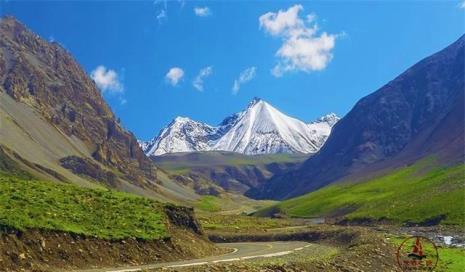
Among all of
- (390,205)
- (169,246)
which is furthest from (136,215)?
(390,205)

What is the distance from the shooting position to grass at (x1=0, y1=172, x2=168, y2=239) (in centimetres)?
4994

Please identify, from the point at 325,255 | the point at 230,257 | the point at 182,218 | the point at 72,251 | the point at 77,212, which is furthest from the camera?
the point at 182,218

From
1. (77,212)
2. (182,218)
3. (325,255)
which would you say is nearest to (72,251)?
(77,212)

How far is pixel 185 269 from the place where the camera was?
4259cm

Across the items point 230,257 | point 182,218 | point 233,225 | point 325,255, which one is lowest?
point 230,257

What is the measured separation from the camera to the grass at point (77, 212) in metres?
49.9

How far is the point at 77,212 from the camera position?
5653 centimetres

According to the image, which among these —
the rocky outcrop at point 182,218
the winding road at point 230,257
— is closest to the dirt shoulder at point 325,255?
the winding road at point 230,257

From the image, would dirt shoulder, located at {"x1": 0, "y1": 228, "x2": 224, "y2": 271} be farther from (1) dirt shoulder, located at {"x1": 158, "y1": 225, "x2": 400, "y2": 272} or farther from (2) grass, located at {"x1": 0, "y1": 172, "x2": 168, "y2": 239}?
(1) dirt shoulder, located at {"x1": 158, "y1": 225, "x2": 400, "y2": 272}

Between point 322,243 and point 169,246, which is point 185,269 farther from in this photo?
point 322,243

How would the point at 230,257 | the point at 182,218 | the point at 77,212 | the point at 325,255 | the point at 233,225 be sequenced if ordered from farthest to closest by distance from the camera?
the point at 233,225
the point at 182,218
the point at 325,255
the point at 230,257
the point at 77,212

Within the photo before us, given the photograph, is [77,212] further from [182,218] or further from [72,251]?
[182,218]

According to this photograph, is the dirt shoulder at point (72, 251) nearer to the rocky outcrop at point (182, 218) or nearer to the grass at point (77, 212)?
the grass at point (77, 212)

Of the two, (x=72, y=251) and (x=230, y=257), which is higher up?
(x=230, y=257)
